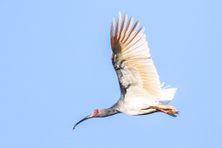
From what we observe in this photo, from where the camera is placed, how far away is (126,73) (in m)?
20.5

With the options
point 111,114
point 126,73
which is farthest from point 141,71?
point 111,114

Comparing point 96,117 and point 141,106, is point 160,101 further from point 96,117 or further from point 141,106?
point 96,117

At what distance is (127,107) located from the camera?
20844mm

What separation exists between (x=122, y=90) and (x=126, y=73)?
63 cm

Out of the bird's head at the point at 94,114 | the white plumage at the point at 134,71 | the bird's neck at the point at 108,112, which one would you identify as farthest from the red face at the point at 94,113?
the white plumage at the point at 134,71

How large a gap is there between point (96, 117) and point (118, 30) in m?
3.49

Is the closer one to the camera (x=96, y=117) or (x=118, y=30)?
(x=118, y=30)

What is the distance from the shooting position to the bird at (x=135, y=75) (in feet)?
65.2

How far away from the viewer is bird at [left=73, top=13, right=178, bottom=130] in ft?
65.2

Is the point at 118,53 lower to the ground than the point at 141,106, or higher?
higher

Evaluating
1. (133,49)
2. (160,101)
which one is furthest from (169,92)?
(133,49)

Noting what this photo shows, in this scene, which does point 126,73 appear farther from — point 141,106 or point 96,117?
point 96,117

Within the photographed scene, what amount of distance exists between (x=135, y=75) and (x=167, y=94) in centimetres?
126

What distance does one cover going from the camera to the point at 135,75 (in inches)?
808
